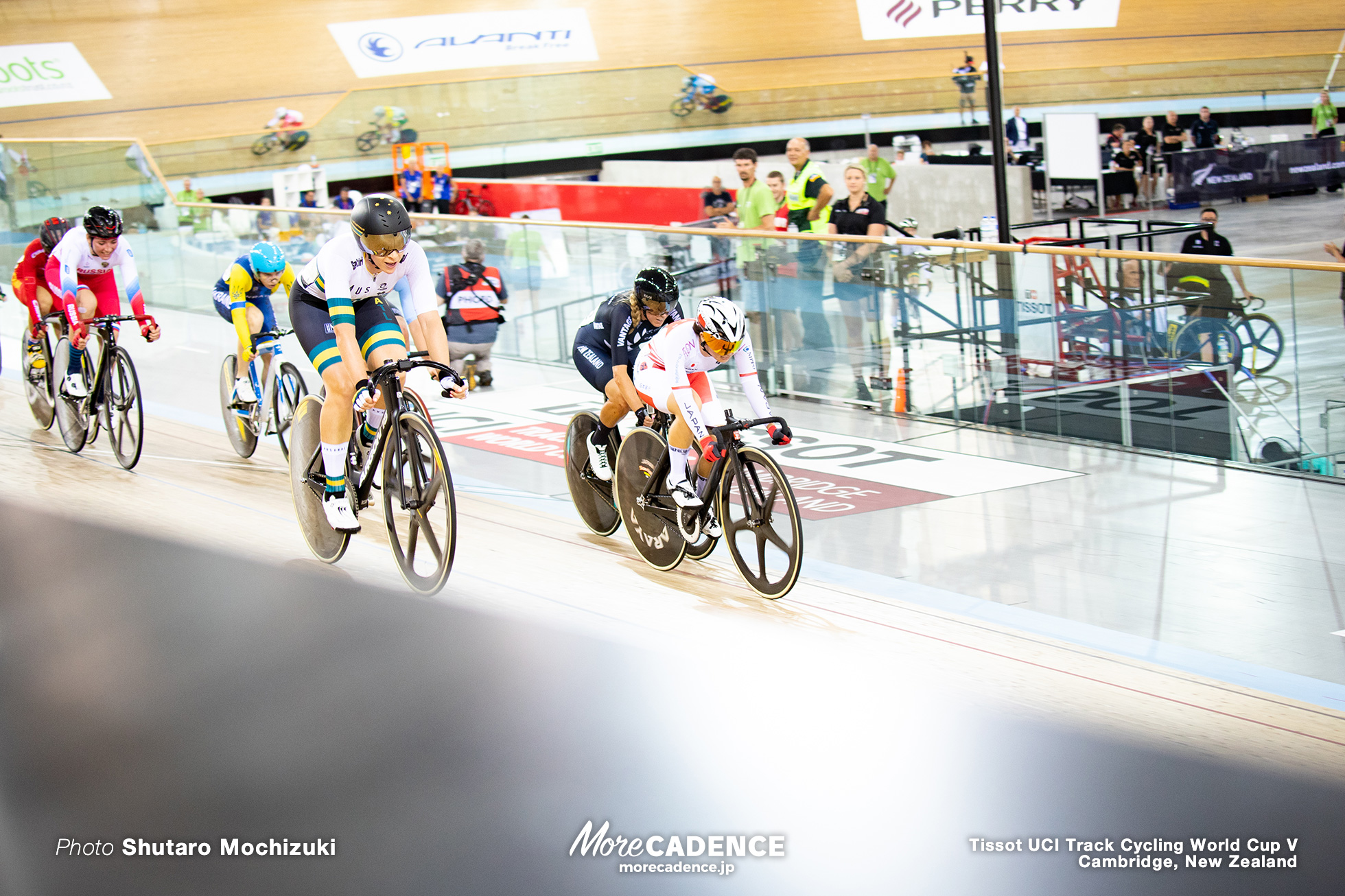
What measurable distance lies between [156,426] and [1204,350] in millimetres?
6153

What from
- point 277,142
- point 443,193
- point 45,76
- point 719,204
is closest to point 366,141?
Result: point 277,142

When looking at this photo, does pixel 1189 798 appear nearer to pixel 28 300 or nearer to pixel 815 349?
pixel 815 349

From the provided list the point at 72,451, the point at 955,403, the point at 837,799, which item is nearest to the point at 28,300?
the point at 72,451

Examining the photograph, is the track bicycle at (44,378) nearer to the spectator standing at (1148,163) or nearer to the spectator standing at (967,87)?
the spectator standing at (1148,163)

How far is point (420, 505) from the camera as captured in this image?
4133 mm

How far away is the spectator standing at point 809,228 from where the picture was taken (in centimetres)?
764

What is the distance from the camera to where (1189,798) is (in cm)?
292

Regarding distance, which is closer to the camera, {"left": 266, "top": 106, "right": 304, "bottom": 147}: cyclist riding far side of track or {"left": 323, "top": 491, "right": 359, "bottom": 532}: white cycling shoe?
{"left": 323, "top": 491, "right": 359, "bottom": 532}: white cycling shoe

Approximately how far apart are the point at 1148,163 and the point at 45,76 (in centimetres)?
2100

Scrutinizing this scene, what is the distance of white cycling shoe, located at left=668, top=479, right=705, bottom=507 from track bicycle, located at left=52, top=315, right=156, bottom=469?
3.17m

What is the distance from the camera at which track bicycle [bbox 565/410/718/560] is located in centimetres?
516

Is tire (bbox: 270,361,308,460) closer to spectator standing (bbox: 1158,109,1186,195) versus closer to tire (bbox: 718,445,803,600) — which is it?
tire (bbox: 718,445,803,600)

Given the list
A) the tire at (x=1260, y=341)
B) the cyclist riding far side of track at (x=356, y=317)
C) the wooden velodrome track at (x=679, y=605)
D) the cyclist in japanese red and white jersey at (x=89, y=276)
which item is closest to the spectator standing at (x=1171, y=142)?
the tire at (x=1260, y=341)

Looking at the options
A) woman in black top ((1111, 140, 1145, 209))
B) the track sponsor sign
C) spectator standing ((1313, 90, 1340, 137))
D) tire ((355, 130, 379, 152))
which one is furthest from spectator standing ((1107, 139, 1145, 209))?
tire ((355, 130, 379, 152))
